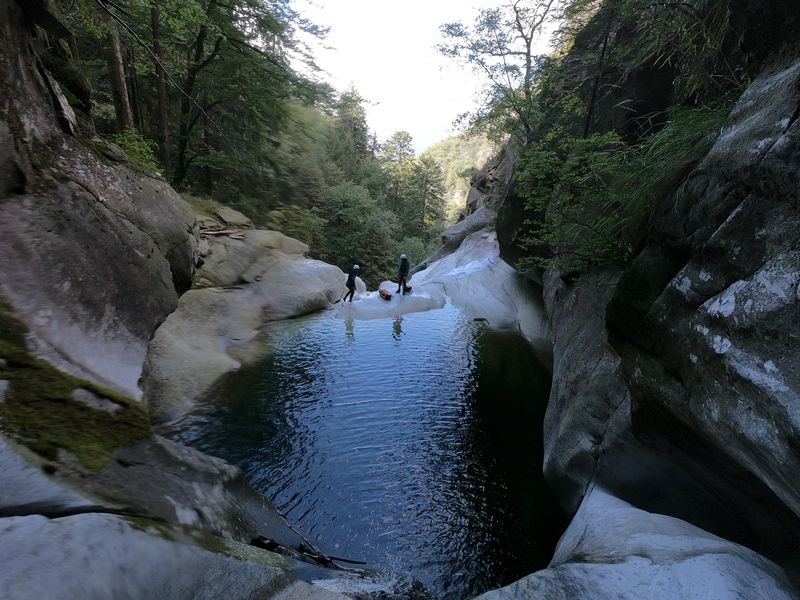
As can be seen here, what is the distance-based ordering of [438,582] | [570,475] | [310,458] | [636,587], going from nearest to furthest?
[636,587]
[438,582]
[570,475]
[310,458]

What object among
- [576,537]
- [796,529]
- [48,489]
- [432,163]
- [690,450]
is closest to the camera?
[48,489]

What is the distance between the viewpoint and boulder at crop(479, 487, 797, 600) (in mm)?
2422

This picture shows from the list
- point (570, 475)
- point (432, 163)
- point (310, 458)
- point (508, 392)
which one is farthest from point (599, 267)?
point (432, 163)

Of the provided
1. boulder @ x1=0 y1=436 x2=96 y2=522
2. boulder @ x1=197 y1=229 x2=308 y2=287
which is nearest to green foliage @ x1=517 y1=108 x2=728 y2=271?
Result: boulder @ x1=0 y1=436 x2=96 y2=522

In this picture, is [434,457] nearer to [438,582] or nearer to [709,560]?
[438,582]

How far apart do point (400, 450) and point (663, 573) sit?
4972mm

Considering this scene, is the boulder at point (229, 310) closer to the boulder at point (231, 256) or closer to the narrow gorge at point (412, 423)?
the boulder at point (231, 256)

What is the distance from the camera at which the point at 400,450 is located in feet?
23.2

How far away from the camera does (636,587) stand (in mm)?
2500

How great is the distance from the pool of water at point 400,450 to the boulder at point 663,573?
2381 mm

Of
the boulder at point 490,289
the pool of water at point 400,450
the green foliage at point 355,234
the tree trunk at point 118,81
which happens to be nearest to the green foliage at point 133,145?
the tree trunk at point 118,81

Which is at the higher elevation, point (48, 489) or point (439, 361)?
point (48, 489)

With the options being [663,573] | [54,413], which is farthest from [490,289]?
[54,413]

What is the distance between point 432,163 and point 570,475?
42.1 m
